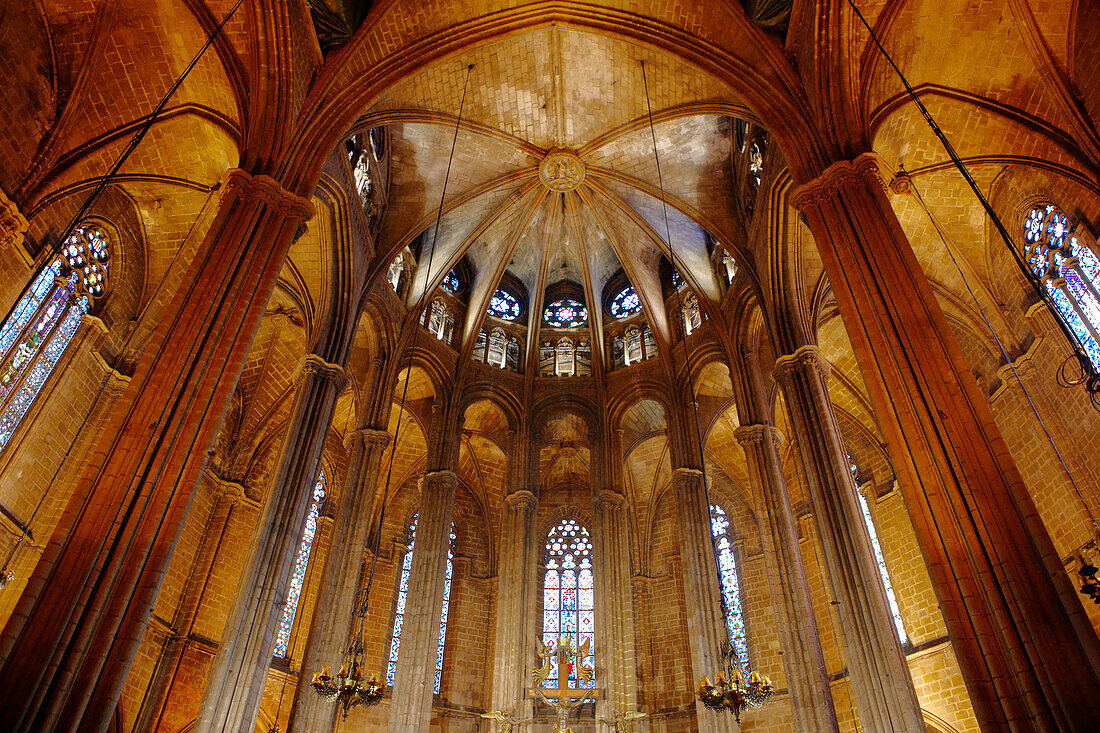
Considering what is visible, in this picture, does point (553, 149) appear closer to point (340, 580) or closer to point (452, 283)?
point (452, 283)

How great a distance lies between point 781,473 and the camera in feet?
50.5

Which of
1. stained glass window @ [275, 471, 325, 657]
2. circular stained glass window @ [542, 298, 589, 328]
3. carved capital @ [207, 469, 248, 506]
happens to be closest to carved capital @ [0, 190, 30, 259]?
stained glass window @ [275, 471, 325, 657]

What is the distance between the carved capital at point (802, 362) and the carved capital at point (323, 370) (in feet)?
29.0

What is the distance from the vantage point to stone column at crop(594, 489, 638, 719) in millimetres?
15039

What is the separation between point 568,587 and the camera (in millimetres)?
20875

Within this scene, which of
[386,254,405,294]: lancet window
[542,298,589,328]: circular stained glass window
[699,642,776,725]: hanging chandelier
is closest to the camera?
[699,642,776,725]: hanging chandelier

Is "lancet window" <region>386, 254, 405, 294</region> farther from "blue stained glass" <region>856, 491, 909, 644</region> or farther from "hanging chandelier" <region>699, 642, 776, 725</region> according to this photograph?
"blue stained glass" <region>856, 491, 909, 644</region>

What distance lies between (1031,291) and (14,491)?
19.0 m

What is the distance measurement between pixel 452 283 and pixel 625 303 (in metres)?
5.27

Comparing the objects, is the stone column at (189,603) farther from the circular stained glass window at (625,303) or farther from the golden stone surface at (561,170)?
the circular stained glass window at (625,303)

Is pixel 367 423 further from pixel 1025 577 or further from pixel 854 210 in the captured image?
pixel 1025 577

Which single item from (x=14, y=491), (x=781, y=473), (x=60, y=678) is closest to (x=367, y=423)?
(x=14, y=491)

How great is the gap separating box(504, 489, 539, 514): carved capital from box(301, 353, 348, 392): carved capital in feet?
18.0

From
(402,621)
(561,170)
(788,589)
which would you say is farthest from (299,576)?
(561,170)
